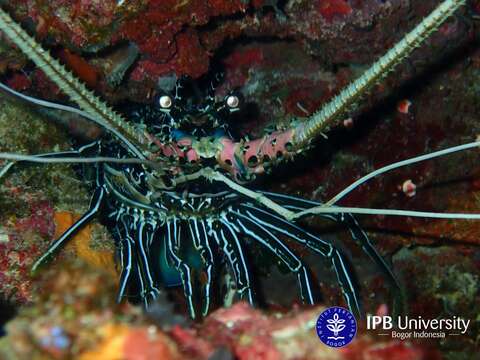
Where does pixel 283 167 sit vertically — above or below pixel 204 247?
above

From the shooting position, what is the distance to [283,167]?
13.1 ft

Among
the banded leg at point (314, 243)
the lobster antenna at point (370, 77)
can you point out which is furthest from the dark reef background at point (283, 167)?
the lobster antenna at point (370, 77)

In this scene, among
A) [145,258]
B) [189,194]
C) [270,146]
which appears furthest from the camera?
[145,258]

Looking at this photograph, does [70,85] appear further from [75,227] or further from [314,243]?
[314,243]

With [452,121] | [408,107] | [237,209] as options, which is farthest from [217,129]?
[452,121]

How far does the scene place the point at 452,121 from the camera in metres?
3.53

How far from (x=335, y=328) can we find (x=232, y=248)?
211cm

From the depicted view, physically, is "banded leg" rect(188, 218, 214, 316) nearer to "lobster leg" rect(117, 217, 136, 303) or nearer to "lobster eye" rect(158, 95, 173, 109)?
"lobster leg" rect(117, 217, 136, 303)

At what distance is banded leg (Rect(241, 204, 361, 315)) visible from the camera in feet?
11.0

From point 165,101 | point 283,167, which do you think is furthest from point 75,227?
point 283,167

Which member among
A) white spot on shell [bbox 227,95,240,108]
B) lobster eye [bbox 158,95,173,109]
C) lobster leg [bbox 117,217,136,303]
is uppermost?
white spot on shell [bbox 227,95,240,108]

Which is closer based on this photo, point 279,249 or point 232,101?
point 232,101

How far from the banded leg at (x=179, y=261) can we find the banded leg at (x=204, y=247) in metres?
0.10

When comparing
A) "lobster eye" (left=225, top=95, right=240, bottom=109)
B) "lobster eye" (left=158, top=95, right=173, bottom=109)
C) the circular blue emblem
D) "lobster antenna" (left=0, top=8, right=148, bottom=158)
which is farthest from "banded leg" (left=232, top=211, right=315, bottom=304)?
the circular blue emblem
